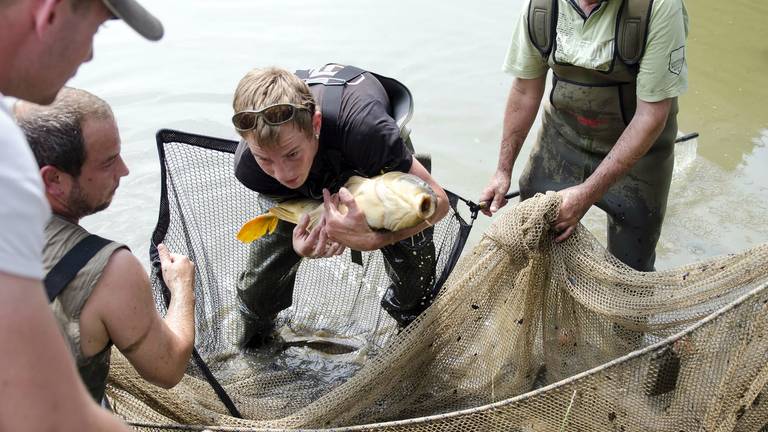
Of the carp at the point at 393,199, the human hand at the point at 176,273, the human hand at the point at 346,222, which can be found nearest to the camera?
the human hand at the point at 176,273

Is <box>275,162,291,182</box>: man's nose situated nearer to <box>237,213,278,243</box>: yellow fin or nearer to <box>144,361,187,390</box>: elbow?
<box>237,213,278,243</box>: yellow fin

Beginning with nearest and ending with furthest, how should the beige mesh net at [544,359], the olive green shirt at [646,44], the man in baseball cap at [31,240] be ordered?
the man in baseball cap at [31,240] < the beige mesh net at [544,359] < the olive green shirt at [646,44]

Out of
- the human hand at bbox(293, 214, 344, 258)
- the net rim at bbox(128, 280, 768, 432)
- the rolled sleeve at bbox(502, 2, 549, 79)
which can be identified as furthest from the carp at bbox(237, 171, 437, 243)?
the rolled sleeve at bbox(502, 2, 549, 79)

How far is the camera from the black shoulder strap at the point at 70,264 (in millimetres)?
1990

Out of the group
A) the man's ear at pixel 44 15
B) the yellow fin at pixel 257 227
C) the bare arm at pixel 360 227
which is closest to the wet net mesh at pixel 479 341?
the bare arm at pixel 360 227

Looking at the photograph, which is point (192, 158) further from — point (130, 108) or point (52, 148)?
point (130, 108)

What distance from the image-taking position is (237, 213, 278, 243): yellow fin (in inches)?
120

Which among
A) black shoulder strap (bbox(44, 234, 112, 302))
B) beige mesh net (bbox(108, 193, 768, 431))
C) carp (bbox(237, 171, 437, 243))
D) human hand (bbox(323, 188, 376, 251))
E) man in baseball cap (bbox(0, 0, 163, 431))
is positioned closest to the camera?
man in baseball cap (bbox(0, 0, 163, 431))

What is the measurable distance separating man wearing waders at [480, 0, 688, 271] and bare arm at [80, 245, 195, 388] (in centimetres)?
154

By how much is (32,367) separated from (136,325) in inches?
37.3

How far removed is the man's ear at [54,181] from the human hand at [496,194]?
1961 mm

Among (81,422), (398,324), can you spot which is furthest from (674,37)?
(81,422)

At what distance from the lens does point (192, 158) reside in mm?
3307

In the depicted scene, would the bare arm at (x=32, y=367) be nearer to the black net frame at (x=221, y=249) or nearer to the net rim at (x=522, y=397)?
the net rim at (x=522, y=397)
